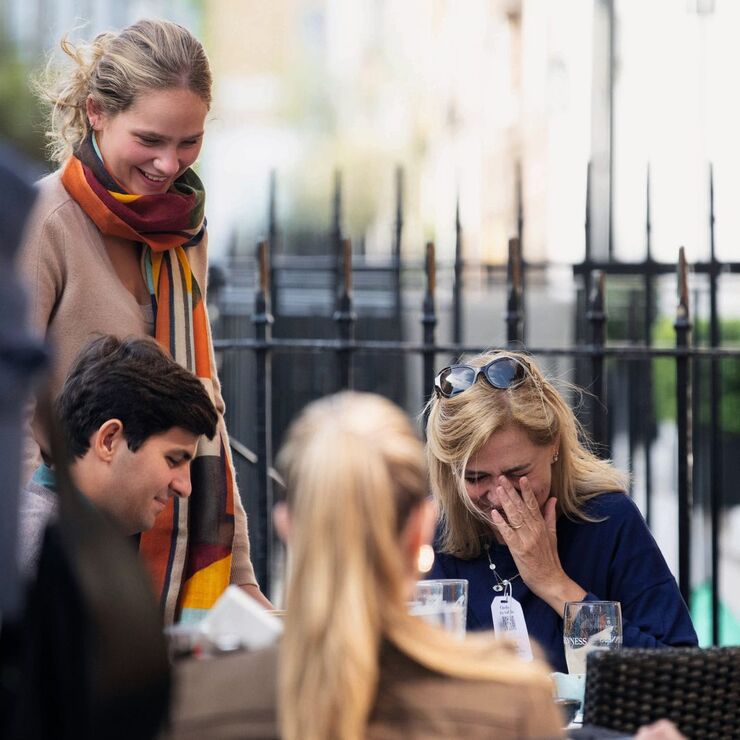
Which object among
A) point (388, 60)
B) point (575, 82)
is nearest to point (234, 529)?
point (575, 82)

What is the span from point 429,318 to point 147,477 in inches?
76.2

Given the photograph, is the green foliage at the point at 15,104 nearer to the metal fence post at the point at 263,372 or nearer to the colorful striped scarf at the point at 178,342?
the metal fence post at the point at 263,372

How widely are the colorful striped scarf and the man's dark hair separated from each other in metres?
0.45

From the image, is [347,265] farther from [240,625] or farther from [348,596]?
[348,596]

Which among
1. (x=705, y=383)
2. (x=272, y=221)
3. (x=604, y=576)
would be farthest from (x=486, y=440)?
(x=705, y=383)

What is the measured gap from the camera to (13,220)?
1330 mm

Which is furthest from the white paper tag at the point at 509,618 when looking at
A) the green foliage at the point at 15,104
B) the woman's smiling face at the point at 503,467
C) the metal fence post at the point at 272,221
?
the green foliage at the point at 15,104

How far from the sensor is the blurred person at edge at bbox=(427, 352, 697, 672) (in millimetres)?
2922

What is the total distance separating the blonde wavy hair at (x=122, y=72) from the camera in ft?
9.06

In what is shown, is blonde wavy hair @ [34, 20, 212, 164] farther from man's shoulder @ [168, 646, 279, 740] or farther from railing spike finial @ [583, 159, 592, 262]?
railing spike finial @ [583, 159, 592, 262]

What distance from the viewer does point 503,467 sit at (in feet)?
9.94

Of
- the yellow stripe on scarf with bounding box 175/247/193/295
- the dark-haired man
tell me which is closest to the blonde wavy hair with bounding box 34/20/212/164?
the yellow stripe on scarf with bounding box 175/247/193/295

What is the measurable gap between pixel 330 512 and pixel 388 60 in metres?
20.1

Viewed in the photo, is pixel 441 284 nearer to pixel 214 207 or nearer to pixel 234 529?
pixel 214 207
